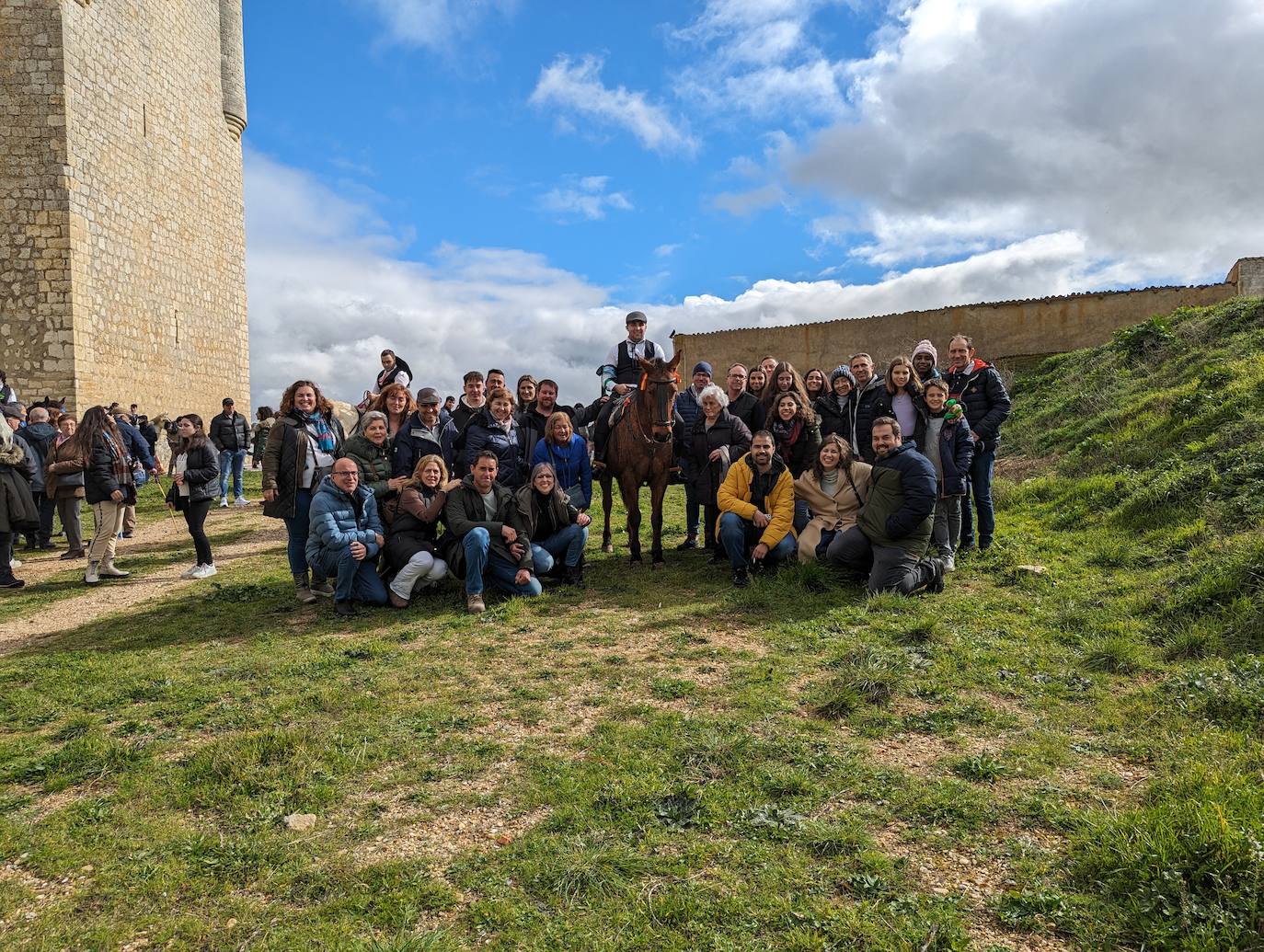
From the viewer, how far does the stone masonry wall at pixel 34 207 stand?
15.1 m

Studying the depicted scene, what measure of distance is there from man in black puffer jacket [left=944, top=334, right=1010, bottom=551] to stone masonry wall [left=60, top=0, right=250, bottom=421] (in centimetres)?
1676

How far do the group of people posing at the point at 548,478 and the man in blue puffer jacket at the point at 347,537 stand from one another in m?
0.02

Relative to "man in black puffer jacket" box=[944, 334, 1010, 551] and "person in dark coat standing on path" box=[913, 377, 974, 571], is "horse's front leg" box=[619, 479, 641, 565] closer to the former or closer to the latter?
"person in dark coat standing on path" box=[913, 377, 974, 571]

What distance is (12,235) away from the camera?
15.2 m

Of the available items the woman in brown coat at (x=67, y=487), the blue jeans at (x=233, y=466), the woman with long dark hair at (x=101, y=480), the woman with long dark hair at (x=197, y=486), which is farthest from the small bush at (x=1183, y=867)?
the blue jeans at (x=233, y=466)

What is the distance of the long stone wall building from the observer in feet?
66.1

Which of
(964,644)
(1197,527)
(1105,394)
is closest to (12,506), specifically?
(964,644)

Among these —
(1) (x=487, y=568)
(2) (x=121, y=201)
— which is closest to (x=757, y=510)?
(1) (x=487, y=568)

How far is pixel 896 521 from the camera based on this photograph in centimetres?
642

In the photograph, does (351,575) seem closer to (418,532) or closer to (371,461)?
(418,532)

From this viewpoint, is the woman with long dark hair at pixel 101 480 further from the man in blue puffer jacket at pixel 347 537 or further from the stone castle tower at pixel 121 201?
the stone castle tower at pixel 121 201

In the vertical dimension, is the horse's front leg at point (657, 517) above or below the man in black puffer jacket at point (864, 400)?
below

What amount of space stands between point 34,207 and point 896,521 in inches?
706

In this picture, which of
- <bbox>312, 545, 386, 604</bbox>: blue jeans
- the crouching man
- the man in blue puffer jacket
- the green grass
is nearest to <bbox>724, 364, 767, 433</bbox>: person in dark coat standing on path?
the green grass
